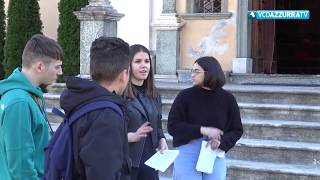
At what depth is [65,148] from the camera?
2615 millimetres

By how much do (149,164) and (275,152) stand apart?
2.83 metres

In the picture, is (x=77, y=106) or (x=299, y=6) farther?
(x=299, y=6)

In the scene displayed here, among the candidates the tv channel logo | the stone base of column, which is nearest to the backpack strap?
the stone base of column

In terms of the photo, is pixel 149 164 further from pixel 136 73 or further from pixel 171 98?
pixel 171 98

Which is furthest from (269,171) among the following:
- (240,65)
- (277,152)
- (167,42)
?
(167,42)

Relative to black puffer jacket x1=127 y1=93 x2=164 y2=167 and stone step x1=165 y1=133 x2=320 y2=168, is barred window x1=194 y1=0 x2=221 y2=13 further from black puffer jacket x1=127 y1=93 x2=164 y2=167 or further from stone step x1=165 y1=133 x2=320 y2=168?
black puffer jacket x1=127 y1=93 x2=164 y2=167

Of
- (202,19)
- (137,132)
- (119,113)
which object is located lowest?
(137,132)

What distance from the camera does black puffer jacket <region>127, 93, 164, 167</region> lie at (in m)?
3.93

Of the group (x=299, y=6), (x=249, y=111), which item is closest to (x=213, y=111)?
(x=249, y=111)

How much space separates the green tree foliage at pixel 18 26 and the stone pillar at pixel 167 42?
2.92 m

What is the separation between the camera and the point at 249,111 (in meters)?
7.42

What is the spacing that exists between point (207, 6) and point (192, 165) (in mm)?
5265

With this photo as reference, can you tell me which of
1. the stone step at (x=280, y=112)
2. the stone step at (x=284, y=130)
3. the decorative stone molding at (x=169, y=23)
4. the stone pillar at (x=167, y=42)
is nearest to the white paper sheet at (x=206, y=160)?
the stone step at (x=284, y=130)

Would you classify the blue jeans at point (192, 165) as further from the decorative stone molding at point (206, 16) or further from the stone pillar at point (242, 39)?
the decorative stone molding at point (206, 16)
